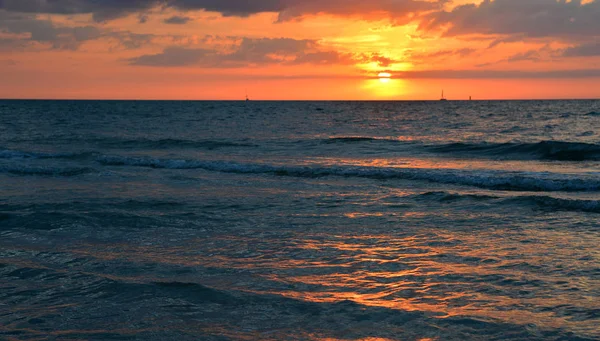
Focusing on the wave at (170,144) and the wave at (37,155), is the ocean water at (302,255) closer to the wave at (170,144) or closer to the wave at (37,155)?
the wave at (37,155)

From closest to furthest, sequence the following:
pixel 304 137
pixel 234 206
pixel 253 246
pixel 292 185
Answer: pixel 253 246 < pixel 234 206 < pixel 292 185 < pixel 304 137

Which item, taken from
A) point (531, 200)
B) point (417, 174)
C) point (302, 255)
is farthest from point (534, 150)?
point (302, 255)

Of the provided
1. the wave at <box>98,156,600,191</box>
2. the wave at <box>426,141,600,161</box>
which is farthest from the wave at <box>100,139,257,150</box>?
the wave at <box>426,141,600,161</box>

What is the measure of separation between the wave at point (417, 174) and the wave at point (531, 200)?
292 centimetres

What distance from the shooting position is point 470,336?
6824 mm

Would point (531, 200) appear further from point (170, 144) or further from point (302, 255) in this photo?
point (170, 144)

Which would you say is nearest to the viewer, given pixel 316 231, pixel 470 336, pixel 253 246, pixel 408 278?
pixel 470 336

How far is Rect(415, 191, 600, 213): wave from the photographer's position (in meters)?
15.3

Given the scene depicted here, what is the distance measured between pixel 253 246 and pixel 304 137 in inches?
1393

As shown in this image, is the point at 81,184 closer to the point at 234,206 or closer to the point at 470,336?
the point at 234,206

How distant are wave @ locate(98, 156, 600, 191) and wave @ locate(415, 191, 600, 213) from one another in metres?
2.92

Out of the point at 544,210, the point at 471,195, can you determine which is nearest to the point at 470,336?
the point at 544,210

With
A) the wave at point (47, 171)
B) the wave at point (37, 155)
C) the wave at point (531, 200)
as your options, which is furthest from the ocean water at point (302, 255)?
the wave at point (37, 155)

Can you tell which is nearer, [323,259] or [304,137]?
[323,259]
